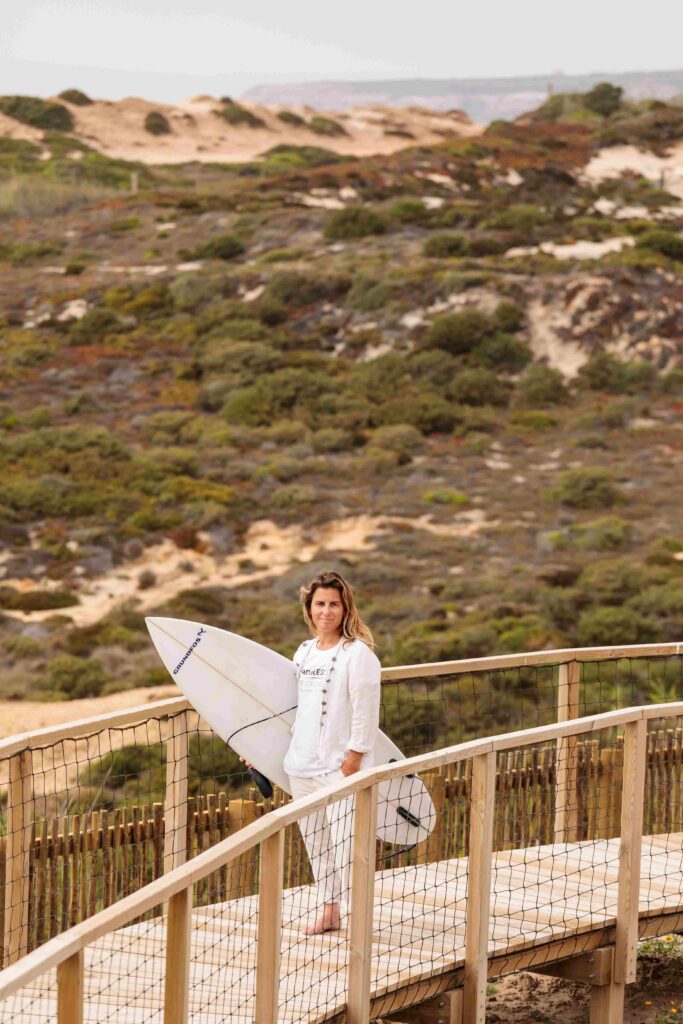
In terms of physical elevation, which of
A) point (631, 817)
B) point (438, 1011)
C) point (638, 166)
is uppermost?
point (638, 166)

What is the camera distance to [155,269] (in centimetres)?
4434

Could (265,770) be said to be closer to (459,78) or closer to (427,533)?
(427,533)

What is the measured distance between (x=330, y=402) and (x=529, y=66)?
71696mm

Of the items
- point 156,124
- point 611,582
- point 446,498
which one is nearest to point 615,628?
point 611,582

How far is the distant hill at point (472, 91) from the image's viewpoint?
91.0 metres

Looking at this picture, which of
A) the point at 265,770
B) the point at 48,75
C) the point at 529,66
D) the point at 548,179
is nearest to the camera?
the point at 265,770

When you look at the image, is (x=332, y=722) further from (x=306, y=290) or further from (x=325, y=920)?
(x=306, y=290)

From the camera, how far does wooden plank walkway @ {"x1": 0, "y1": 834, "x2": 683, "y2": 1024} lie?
4980mm

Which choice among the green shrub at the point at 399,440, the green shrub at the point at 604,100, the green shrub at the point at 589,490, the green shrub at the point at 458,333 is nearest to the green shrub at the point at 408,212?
the green shrub at the point at 458,333

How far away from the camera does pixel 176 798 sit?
630 cm

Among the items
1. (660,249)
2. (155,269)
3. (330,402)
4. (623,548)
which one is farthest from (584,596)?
(155,269)

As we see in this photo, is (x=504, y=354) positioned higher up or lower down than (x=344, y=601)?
lower down

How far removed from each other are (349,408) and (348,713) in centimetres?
2981

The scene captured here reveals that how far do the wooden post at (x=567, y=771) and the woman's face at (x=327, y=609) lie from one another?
1980 millimetres
